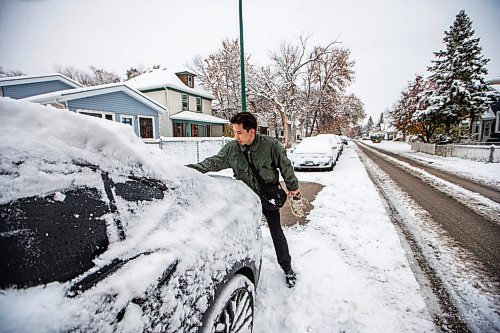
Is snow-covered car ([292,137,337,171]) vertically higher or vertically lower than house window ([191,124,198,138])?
lower

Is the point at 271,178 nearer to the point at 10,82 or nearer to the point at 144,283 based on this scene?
the point at 144,283

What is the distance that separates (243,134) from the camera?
7.83 ft

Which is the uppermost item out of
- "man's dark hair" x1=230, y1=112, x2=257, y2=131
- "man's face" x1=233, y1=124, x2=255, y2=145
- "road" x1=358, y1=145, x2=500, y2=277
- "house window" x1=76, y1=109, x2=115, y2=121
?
"house window" x1=76, y1=109, x2=115, y2=121

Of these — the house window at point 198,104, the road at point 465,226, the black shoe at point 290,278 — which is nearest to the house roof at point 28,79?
the house window at point 198,104

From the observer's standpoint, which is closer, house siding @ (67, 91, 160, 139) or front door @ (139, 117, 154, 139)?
house siding @ (67, 91, 160, 139)

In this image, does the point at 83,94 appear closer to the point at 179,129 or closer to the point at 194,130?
the point at 179,129

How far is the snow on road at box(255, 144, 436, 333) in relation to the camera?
2.15 m

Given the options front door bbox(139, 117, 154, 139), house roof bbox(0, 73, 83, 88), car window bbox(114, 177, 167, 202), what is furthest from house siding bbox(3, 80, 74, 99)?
car window bbox(114, 177, 167, 202)

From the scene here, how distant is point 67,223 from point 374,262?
131 inches

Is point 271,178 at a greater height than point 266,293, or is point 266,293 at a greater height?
point 271,178

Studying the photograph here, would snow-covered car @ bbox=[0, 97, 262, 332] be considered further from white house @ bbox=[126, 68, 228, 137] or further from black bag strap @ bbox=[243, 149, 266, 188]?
white house @ bbox=[126, 68, 228, 137]

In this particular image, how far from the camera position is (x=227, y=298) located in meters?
1.54

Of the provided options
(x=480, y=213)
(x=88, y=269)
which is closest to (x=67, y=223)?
(x=88, y=269)

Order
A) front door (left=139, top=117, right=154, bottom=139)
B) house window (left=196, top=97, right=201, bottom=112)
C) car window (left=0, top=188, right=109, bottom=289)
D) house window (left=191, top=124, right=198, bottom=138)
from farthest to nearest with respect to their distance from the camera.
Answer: house window (left=196, top=97, right=201, bottom=112) < house window (left=191, top=124, right=198, bottom=138) < front door (left=139, top=117, right=154, bottom=139) < car window (left=0, top=188, right=109, bottom=289)
